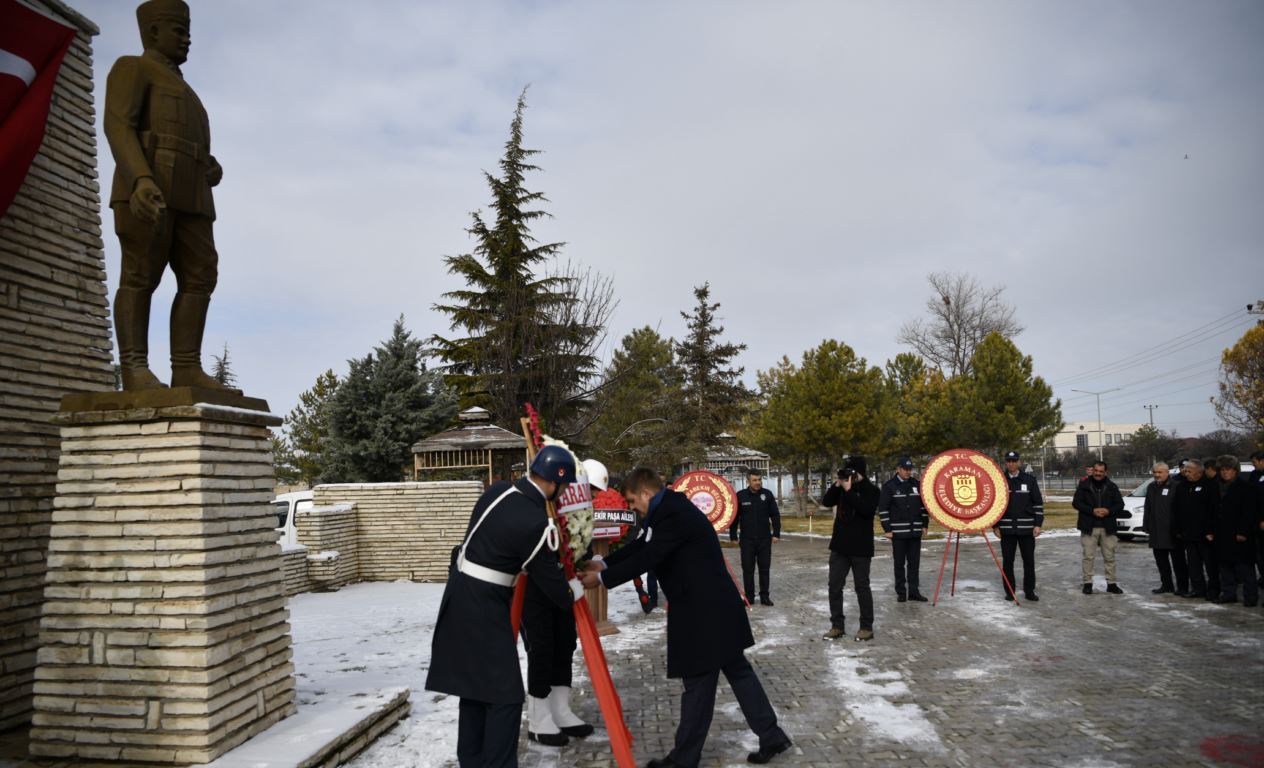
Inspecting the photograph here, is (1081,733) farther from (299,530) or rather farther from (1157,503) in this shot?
(299,530)

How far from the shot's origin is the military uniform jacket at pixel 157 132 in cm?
460

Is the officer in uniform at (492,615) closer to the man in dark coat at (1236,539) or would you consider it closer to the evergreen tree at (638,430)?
the man in dark coat at (1236,539)

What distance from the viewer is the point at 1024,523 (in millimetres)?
10531

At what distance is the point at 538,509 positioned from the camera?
443 cm

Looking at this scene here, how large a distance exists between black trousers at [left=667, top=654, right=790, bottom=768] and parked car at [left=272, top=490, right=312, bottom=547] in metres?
10.0

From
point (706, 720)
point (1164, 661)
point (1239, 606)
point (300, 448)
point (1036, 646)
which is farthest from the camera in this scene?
Answer: point (300, 448)

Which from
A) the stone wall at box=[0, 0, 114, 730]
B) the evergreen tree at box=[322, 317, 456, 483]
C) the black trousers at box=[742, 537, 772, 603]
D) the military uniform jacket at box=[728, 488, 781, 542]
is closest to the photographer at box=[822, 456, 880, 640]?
the military uniform jacket at box=[728, 488, 781, 542]

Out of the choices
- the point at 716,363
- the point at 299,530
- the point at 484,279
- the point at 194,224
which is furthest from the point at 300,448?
the point at 194,224

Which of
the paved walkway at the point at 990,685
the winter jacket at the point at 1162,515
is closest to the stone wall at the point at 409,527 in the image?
the paved walkway at the point at 990,685

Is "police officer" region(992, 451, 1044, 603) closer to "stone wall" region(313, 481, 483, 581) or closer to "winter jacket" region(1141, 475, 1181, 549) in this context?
"winter jacket" region(1141, 475, 1181, 549)

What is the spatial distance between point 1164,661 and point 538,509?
253 inches

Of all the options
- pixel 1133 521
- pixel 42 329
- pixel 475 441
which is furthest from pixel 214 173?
pixel 1133 521

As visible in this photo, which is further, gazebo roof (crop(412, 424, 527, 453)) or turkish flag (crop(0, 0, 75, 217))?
gazebo roof (crop(412, 424, 527, 453))

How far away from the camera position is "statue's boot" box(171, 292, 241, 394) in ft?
16.4
